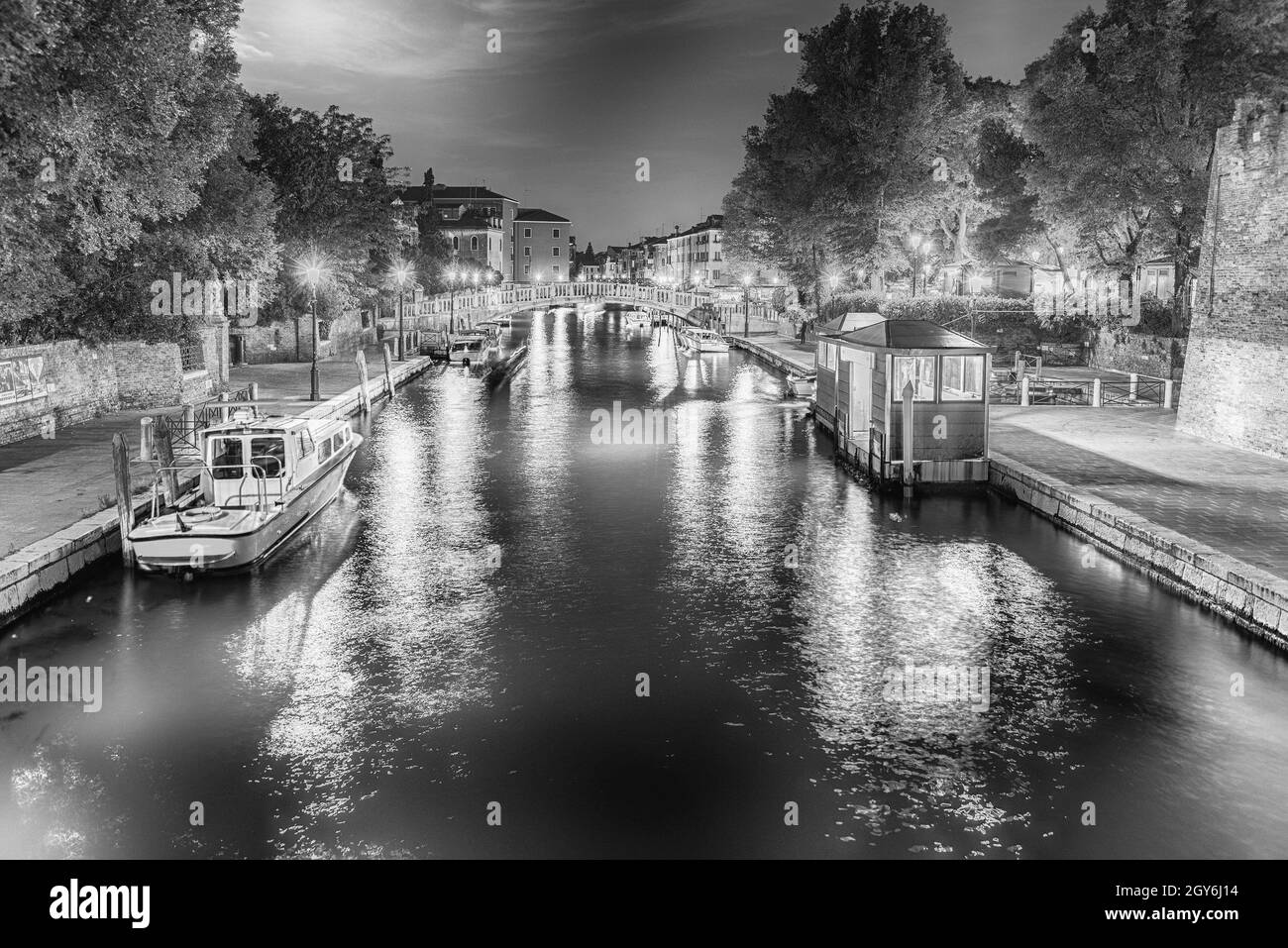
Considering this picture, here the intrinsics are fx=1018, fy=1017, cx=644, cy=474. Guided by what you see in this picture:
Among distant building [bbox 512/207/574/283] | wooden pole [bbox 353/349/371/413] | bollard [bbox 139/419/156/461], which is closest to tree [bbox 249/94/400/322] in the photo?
wooden pole [bbox 353/349/371/413]

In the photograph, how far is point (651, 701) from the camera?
11234mm

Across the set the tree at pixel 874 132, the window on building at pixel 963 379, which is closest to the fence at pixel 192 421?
the window on building at pixel 963 379

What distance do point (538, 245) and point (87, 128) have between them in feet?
447

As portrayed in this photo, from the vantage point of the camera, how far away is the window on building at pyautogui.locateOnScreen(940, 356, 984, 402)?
856 inches

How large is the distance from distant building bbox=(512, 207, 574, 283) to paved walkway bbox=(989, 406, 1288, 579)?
4930 inches

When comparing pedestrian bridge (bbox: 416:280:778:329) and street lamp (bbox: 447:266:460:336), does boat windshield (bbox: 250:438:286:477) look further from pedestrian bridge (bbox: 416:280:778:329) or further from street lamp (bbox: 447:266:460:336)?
pedestrian bridge (bbox: 416:280:778:329)

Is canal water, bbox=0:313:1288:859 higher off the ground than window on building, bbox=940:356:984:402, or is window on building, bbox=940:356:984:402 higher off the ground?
window on building, bbox=940:356:984:402

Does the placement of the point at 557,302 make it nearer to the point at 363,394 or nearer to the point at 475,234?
the point at 475,234

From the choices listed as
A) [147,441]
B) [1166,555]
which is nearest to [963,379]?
[1166,555]

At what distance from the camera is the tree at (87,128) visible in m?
15.3

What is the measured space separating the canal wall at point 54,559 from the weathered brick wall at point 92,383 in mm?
7551
